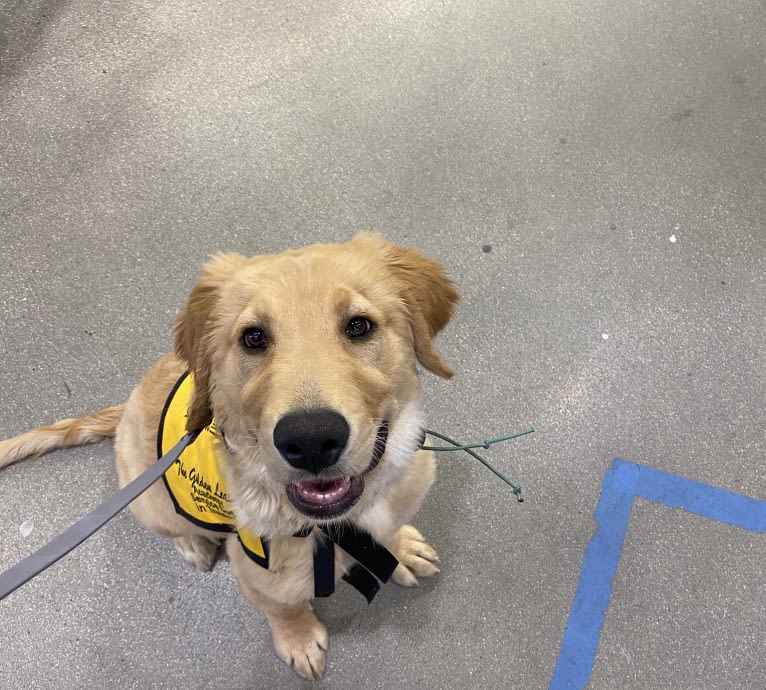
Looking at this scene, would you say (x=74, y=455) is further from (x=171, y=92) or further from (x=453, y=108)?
(x=453, y=108)

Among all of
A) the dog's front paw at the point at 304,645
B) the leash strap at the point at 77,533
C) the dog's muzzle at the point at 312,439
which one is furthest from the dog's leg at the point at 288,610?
the dog's muzzle at the point at 312,439

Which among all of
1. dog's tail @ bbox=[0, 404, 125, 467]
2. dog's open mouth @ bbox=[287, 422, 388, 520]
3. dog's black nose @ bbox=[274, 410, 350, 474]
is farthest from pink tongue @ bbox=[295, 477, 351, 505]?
dog's tail @ bbox=[0, 404, 125, 467]

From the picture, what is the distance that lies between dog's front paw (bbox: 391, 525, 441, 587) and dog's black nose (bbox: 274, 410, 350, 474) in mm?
822

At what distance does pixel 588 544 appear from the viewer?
1.66 metres

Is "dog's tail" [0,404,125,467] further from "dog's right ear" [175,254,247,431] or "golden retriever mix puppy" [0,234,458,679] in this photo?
"dog's right ear" [175,254,247,431]

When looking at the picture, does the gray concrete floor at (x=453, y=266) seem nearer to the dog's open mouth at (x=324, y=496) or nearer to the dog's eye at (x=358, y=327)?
the dog's open mouth at (x=324, y=496)

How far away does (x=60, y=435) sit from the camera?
1618 millimetres

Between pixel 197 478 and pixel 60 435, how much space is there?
67 centimetres

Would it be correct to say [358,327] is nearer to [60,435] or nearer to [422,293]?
[422,293]

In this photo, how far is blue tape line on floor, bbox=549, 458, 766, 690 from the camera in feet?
5.03

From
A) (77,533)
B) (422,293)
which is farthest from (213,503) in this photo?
(422,293)

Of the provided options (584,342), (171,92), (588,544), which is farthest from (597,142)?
(171,92)

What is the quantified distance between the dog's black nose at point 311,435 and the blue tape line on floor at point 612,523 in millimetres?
1118

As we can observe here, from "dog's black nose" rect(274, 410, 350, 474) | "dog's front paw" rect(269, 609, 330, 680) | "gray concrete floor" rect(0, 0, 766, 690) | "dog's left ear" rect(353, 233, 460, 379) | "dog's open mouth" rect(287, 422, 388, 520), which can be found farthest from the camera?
"gray concrete floor" rect(0, 0, 766, 690)
